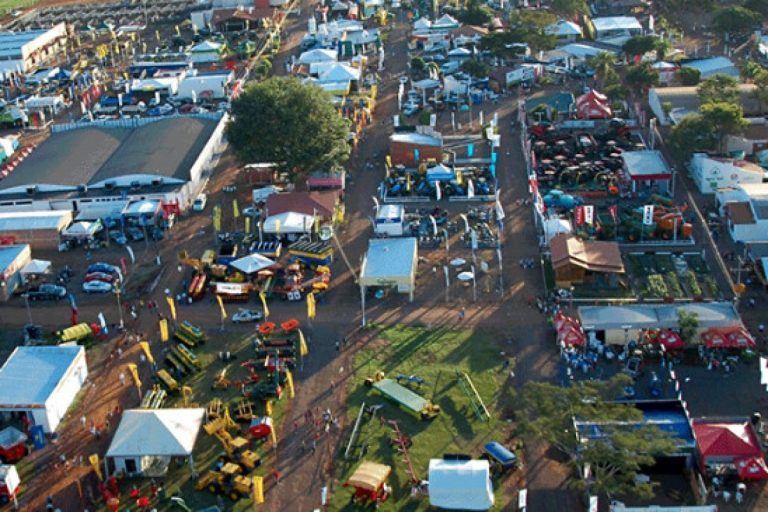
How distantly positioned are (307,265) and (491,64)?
29917 millimetres

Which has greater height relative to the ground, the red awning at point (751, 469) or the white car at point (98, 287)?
the red awning at point (751, 469)

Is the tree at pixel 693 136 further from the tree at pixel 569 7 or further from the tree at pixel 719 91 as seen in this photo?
the tree at pixel 569 7

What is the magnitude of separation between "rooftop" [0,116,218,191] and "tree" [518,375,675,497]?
966 inches

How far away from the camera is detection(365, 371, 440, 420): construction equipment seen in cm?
2686

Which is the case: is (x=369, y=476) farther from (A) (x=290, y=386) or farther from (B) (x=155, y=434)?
(B) (x=155, y=434)

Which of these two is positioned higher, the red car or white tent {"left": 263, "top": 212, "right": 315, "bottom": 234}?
white tent {"left": 263, "top": 212, "right": 315, "bottom": 234}

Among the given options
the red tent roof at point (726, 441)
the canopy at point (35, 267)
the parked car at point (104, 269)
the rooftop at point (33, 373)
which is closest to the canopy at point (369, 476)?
the red tent roof at point (726, 441)

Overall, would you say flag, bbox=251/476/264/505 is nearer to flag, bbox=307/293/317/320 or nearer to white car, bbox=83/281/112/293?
flag, bbox=307/293/317/320

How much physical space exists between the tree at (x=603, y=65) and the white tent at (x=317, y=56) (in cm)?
1690

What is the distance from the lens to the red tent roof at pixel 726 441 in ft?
78.0

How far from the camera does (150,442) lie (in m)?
25.2

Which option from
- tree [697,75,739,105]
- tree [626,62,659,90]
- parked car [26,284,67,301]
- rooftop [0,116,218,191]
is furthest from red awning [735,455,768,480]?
tree [626,62,659,90]

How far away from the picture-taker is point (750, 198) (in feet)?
122

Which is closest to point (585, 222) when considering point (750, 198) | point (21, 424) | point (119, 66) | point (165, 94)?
point (750, 198)
